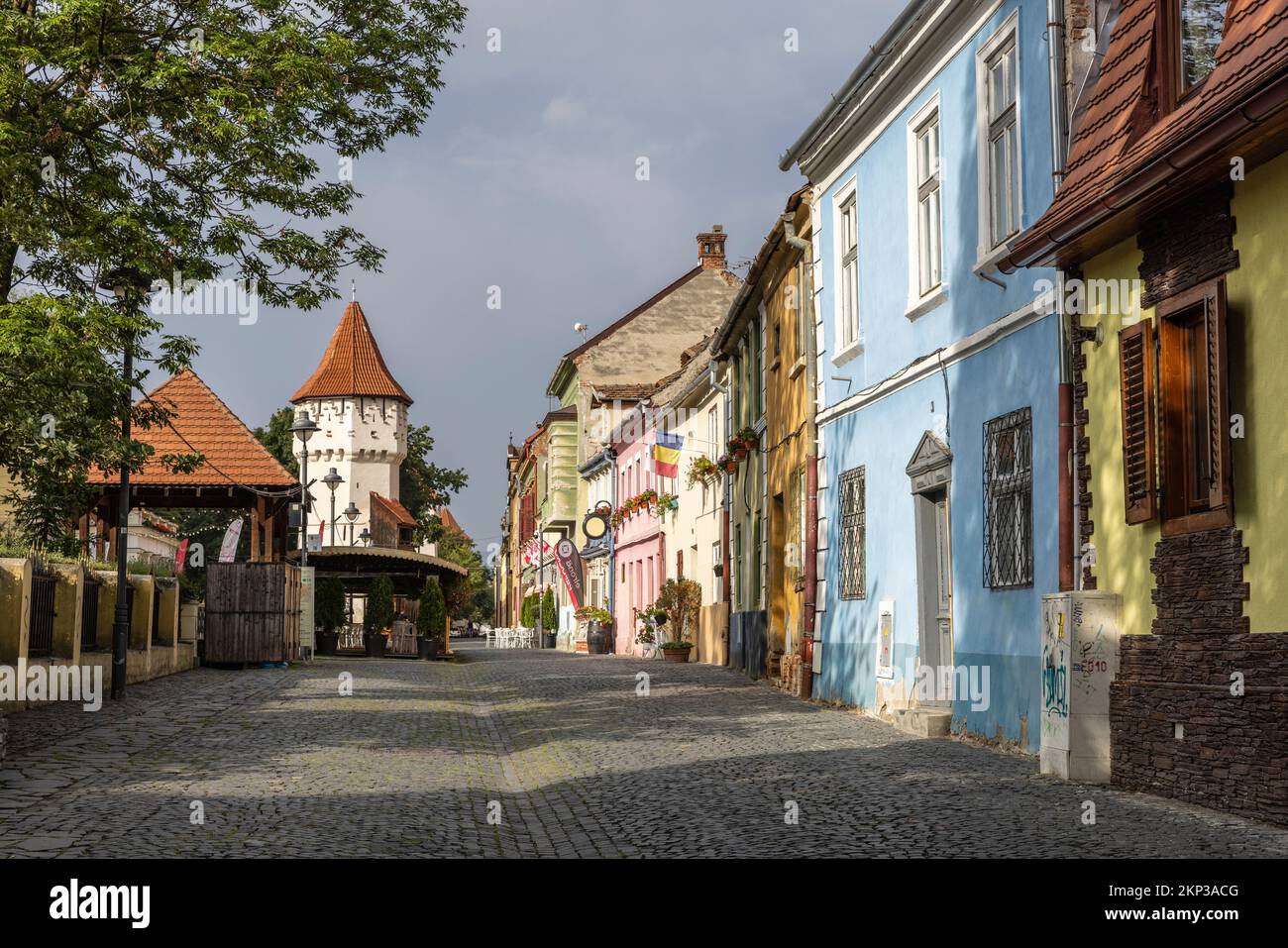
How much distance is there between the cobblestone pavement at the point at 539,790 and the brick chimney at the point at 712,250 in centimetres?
3727

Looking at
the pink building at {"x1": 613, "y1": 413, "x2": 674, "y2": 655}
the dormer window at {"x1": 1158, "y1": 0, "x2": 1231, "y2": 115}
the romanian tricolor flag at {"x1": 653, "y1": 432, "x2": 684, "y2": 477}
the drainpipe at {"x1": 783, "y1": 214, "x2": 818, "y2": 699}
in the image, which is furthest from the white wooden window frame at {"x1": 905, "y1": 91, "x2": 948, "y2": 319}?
the pink building at {"x1": 613, "y1": 413, "x2": 674, "y2": 655}

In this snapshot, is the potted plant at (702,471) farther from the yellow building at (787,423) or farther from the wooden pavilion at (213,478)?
the wooden pavilion at (213,478)

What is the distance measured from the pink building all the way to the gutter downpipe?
27697mm

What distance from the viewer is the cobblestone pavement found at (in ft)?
26.2

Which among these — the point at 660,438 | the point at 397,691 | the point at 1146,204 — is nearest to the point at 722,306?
the point at 660,438

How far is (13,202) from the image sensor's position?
1412 cm

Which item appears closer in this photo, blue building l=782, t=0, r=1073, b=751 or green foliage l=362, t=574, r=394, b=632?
blue building l=782, t=0, r=1073, b=751

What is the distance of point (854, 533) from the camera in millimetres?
18375

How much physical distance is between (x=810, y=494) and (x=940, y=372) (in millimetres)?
5186

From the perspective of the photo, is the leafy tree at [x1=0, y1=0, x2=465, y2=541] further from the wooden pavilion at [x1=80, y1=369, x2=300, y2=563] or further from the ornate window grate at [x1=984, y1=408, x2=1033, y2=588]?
the wooden pavilion at [x1=80, y1=369, x2=300, y2=563]

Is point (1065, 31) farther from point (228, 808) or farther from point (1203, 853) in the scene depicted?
point (228, 808)

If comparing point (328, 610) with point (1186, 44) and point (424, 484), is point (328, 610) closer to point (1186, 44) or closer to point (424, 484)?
point (1186, 44)

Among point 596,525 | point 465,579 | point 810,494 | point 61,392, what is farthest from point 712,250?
point 61,392
